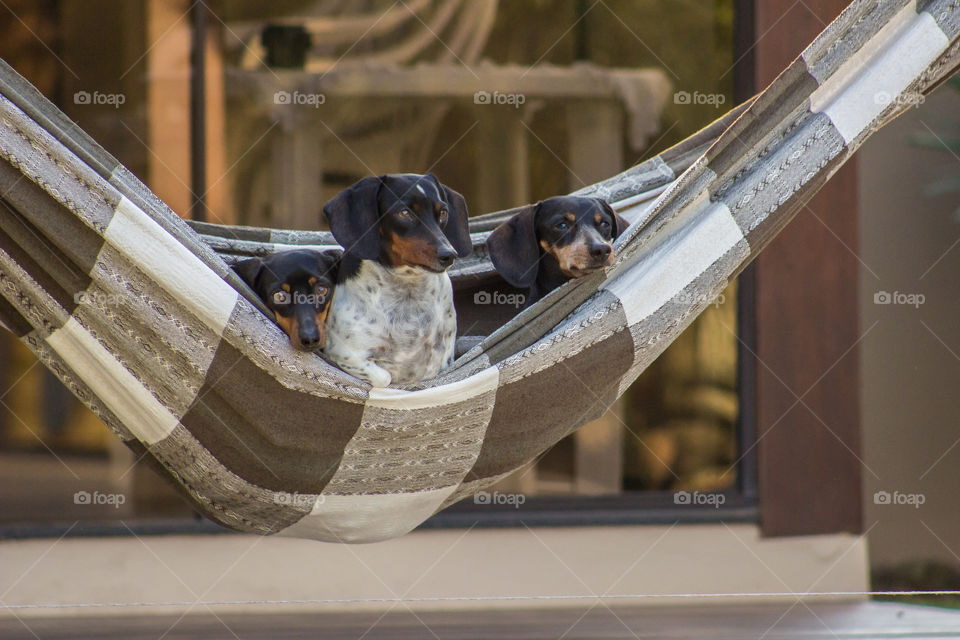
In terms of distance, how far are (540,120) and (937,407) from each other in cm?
153

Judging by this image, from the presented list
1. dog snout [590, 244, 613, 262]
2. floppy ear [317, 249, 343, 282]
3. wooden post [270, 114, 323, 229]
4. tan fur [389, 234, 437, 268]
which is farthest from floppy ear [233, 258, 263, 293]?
wooden post [270, 114, 323, 229]

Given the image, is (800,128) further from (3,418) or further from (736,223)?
(3,418)

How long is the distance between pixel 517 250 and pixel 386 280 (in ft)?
1.01

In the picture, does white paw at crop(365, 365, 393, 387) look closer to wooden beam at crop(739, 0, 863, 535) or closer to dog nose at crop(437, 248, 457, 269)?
dog nose at crop(437, 248, 457, 269)

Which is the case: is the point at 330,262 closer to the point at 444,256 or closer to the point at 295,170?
the point at 444,256

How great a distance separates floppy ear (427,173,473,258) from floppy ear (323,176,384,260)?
0.41 feet

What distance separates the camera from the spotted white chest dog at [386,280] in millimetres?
1944

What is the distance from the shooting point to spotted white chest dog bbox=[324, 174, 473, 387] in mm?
1944

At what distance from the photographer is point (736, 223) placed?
2.08 m

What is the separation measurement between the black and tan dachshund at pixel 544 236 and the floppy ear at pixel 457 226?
13cm

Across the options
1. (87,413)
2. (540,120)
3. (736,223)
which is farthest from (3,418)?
(736,223)

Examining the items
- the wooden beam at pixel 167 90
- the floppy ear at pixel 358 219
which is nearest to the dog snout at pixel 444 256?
the floppy ear at pixel 358 219

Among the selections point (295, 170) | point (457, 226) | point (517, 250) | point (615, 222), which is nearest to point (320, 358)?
point (457, 226)

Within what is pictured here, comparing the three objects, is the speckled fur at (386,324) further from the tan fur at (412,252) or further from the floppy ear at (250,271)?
the floppy ear at (250,271)
